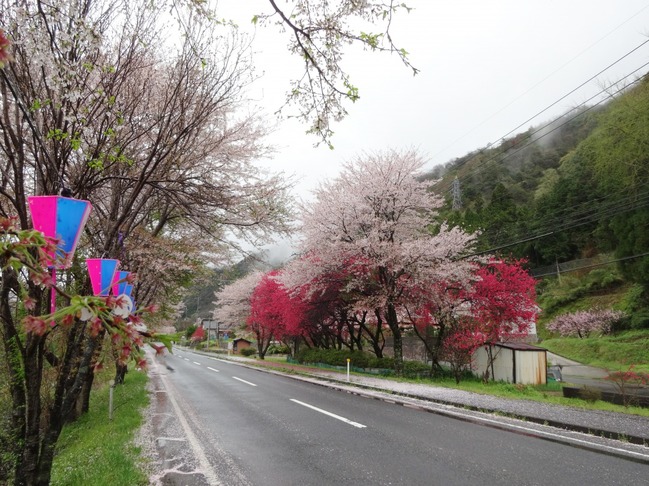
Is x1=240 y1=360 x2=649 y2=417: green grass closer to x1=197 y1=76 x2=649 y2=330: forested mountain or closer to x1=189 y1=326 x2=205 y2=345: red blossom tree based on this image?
x1=197 y1=76 x2=649 y2=330: forested mountain

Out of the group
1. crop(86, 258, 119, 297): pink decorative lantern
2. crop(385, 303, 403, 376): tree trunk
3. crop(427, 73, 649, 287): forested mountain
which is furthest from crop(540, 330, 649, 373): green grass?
crop(86, 258, 119, 297): pink decorative lantern

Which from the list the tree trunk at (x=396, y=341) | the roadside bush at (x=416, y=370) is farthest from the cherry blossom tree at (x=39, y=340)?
the roadside bush at (x=416, y=370)

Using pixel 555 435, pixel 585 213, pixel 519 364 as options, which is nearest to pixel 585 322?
pixel 585 213

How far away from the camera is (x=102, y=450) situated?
22.5ft

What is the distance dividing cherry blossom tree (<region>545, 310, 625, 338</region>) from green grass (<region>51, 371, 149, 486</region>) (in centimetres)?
3671

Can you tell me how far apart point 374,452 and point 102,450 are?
4588 mm

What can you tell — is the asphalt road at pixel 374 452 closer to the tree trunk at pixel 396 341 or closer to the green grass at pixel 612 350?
the tree trunk at pixel 396 341

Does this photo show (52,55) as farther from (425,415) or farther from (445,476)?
(425,415)

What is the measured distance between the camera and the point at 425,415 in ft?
31.9

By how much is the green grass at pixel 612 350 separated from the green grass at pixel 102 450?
25406 millimetres

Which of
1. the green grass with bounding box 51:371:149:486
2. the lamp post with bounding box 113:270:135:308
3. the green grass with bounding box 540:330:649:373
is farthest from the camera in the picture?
the green grass with bounding box 540:330:649:373

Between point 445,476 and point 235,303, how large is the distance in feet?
142

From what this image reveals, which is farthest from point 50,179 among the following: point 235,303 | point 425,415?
point 235,303

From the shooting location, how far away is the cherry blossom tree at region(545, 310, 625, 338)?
3441 cm
